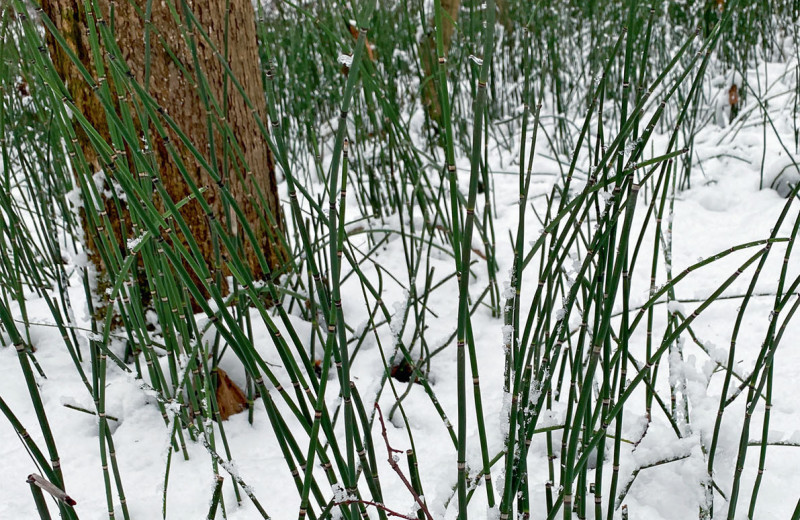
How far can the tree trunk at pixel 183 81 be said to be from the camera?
47.7 inches

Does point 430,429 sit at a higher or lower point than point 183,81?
lower

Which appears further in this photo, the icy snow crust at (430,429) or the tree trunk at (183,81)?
the tree trunk at (183,81)

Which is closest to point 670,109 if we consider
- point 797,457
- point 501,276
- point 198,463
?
point 501,276

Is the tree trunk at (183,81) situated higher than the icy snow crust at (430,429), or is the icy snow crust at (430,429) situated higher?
the tree trunk at (183,81)

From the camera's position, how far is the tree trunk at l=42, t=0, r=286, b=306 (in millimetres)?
1211

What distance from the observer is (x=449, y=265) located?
171cm

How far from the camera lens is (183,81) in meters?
1.28

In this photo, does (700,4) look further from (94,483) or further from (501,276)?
(94,483)

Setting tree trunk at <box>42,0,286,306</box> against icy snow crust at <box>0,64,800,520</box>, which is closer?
icy snow crust at <box>0,64,800,520</box>

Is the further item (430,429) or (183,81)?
(183,81)

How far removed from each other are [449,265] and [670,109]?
168 centimetres

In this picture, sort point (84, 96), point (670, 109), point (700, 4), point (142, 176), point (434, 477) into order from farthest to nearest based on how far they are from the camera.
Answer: point (700, 4), point (670, 109), point (84, 96), point (434, 477), point (142, 176)

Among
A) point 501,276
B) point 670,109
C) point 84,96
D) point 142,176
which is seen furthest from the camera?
point 670,109

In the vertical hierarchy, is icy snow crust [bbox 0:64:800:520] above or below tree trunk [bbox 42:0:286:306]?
below
